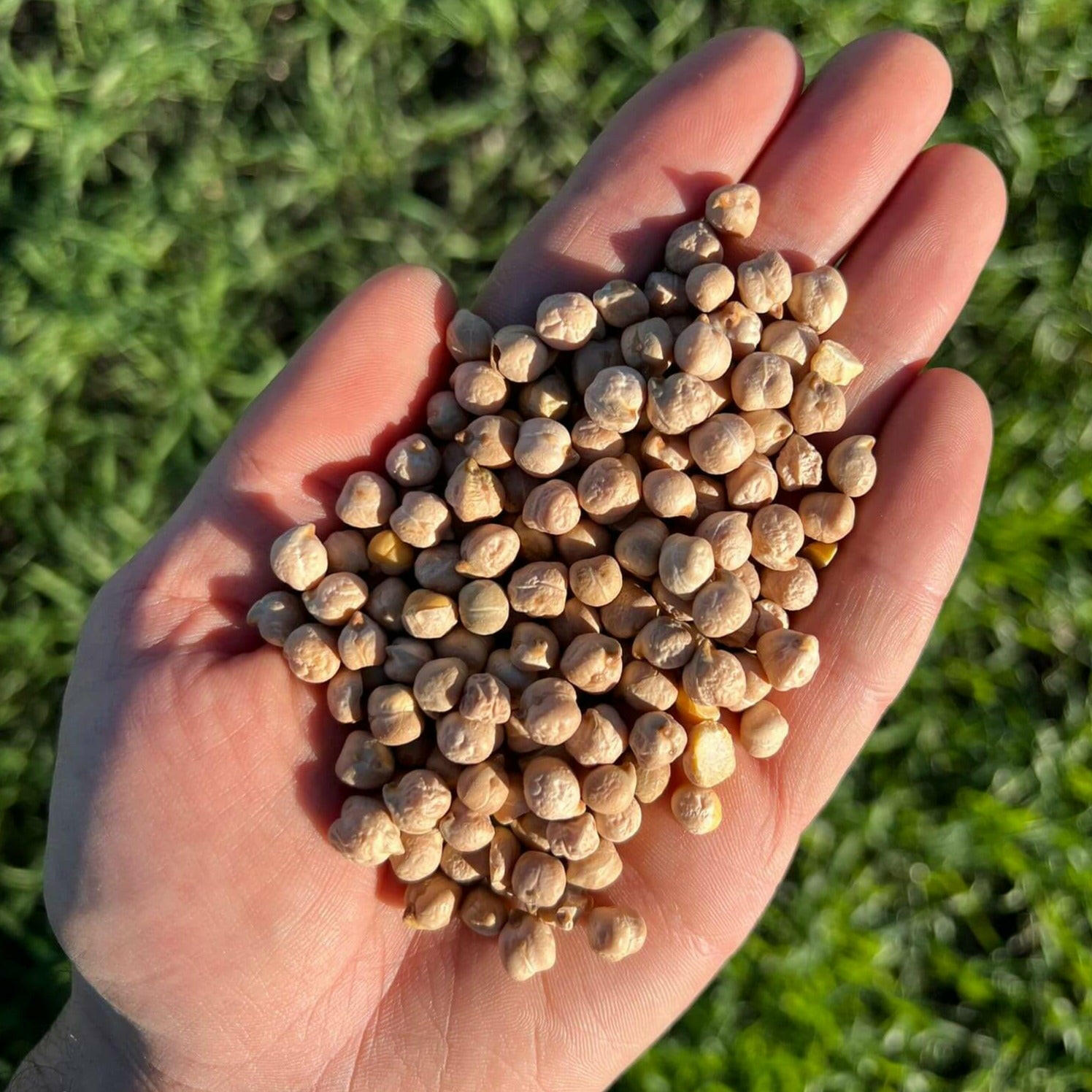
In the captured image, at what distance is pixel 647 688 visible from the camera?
325cm

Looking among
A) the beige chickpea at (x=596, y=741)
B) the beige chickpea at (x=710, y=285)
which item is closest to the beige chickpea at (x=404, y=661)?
the beige chickpea at (x=596, y=741)

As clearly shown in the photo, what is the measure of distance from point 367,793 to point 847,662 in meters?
1.37

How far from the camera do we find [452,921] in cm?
331

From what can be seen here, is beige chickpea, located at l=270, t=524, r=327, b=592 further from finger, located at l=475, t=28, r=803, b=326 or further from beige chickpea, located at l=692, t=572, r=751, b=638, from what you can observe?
beige chickpea, located at l=692, t=572, r=751, b=638

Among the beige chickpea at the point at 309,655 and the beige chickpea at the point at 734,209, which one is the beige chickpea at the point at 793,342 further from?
the beige chickpea at the point at 309,655

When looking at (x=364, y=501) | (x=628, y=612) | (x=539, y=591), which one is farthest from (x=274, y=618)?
(x=628, y=612)

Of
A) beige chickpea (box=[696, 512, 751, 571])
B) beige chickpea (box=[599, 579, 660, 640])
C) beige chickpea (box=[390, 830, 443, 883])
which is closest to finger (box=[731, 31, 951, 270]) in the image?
beige chickpea (box=[696, 512, 751, 571])

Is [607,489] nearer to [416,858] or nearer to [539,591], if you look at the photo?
[539,591]

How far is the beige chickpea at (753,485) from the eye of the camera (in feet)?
11.0

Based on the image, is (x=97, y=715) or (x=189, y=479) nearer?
(x=97, y=715)

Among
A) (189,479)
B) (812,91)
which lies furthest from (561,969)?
(812,91)

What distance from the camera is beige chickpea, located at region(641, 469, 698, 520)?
3.32m

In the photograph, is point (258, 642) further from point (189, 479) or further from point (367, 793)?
point (189, 479)

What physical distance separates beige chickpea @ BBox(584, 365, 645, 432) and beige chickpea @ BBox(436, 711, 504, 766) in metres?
0.91
